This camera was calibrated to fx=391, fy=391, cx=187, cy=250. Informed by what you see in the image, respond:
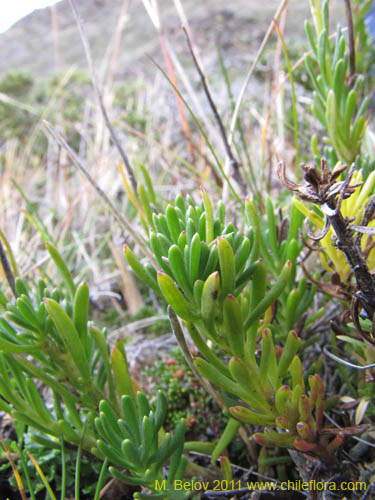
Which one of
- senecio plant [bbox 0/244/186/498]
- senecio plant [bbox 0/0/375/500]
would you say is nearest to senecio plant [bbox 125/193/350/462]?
senecio plant [bbox 0/0/375/500]

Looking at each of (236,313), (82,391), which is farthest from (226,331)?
(82,391)

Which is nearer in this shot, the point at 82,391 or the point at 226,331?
the point at 226,331

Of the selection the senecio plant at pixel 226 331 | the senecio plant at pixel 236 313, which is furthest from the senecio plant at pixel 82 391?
the senecio plant at pixel 236 313

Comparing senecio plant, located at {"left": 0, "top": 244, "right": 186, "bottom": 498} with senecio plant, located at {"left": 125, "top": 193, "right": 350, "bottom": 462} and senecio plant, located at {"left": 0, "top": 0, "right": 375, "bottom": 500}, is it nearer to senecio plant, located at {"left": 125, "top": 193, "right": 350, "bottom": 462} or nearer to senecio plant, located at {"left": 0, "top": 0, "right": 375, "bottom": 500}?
senecio plant, located at {"left": 0, "top": 0, "right": 375, "bottom": 500}

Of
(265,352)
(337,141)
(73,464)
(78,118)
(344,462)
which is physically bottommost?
(344,462)

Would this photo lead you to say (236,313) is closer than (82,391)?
Yes

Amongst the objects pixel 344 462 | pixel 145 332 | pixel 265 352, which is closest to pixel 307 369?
pixel 344 462

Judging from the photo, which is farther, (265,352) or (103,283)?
(103,283)

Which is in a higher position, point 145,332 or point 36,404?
point 36,404

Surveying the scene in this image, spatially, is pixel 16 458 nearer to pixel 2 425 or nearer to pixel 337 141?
pixel 2 425

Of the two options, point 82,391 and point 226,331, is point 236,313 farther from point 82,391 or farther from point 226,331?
point 82,391

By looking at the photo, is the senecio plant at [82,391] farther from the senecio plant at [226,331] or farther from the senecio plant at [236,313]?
the senecio plant at [236,313]
